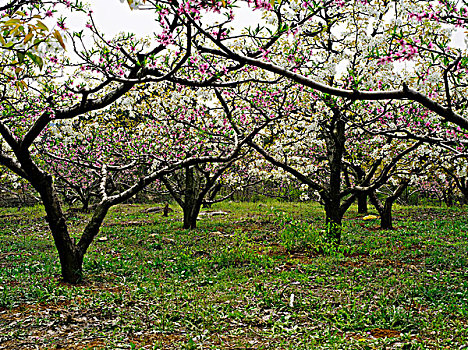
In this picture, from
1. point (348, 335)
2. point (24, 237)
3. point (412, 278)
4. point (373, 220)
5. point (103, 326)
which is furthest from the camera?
point (373, 220)

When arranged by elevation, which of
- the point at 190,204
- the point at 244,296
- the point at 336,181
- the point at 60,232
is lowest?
the point at 244,296

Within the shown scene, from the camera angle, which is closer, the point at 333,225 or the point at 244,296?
the point at 244,296

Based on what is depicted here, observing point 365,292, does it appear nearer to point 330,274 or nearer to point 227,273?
point 330,274

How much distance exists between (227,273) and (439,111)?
550cm

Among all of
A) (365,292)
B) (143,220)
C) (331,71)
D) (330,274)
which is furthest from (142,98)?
(365,292)

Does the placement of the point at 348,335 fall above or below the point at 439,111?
below

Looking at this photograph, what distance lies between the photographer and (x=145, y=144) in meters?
14.9

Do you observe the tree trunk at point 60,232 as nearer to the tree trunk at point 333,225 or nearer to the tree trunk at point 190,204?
the tree trunk at point 333,225

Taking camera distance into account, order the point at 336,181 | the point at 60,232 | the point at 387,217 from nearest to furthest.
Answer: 1. the point at 60,232
2. the point at 336,181
3. the point at 387,217

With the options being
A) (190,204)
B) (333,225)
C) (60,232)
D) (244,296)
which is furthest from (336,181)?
(60,232)

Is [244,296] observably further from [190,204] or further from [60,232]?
[190,204]

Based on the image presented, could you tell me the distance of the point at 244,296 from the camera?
666 cm

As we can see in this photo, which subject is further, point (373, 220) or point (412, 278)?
point (373, 220)

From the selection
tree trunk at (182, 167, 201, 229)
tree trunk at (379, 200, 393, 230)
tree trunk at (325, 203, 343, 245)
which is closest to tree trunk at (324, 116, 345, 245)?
tree trunk at (325, 203, 343, 245)
